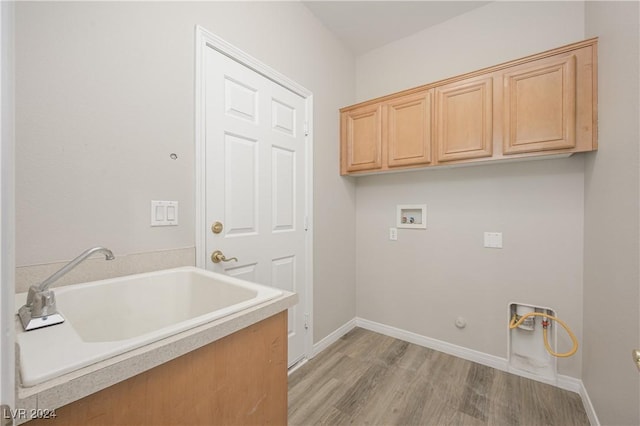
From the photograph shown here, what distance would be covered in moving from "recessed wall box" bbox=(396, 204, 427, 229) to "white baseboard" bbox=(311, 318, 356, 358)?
1.12 meters

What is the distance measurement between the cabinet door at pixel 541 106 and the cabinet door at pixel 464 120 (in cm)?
10

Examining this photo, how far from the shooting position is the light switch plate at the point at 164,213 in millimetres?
1238

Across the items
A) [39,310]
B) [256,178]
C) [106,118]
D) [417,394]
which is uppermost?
[106,118]

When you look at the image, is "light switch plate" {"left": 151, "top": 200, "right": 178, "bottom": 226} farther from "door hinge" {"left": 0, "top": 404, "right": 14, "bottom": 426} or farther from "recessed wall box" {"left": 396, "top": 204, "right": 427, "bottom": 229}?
"recessed wall box" {"left": 396, "top": 204, "right": 427, "bottom": 229}

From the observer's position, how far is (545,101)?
1604 millimetres

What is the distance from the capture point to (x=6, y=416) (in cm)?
33

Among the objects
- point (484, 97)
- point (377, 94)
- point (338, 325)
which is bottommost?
point (338, 325)

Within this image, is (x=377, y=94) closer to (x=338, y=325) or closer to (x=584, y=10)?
(x=584, y=10)

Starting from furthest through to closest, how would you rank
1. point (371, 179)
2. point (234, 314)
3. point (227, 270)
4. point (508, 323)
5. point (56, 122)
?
point (371, 179)
point (508, 323)
point (227, 270)
point (56, 122)
point (234, 314)

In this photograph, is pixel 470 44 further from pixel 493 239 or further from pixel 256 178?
pixel 256 178

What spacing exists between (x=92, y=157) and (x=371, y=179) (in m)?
2.15

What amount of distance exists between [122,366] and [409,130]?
7.19 ft

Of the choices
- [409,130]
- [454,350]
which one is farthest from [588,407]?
[409,130]

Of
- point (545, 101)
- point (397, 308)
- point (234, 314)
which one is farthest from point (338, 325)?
point (545, 101)
